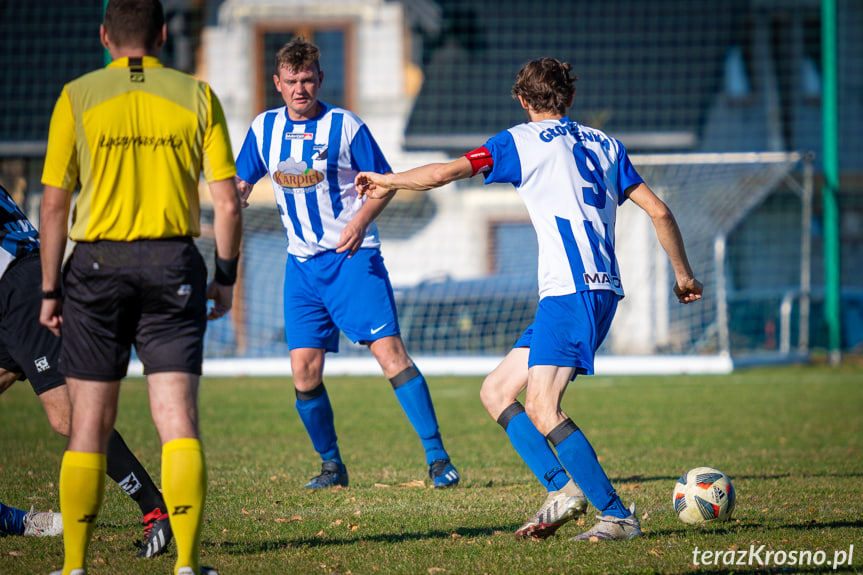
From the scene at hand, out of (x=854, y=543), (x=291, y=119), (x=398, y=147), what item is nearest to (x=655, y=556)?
(x=854, y=543)

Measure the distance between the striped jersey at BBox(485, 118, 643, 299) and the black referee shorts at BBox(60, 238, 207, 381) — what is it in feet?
4.95

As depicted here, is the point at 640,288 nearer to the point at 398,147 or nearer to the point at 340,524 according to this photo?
the point at 398,147

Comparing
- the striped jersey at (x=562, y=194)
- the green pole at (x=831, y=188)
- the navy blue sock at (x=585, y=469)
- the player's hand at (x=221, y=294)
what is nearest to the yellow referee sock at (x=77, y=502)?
the player's hand at (x=221, y=294)

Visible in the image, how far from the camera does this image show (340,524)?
186 inches

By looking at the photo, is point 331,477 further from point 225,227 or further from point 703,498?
point 225,227

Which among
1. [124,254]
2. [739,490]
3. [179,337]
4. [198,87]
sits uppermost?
[198,87]

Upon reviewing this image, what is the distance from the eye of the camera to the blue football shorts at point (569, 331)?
14.0 feet

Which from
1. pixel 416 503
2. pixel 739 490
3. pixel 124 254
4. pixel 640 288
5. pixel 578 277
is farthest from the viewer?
pixel 640 288

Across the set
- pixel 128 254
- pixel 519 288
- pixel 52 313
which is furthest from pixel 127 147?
pixel 519 288

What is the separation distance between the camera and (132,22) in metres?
3.44

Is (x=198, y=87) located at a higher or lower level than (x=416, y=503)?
higher

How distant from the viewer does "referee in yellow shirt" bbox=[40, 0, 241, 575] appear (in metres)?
3.41

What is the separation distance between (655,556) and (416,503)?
163cm

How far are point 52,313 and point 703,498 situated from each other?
3.01 m
